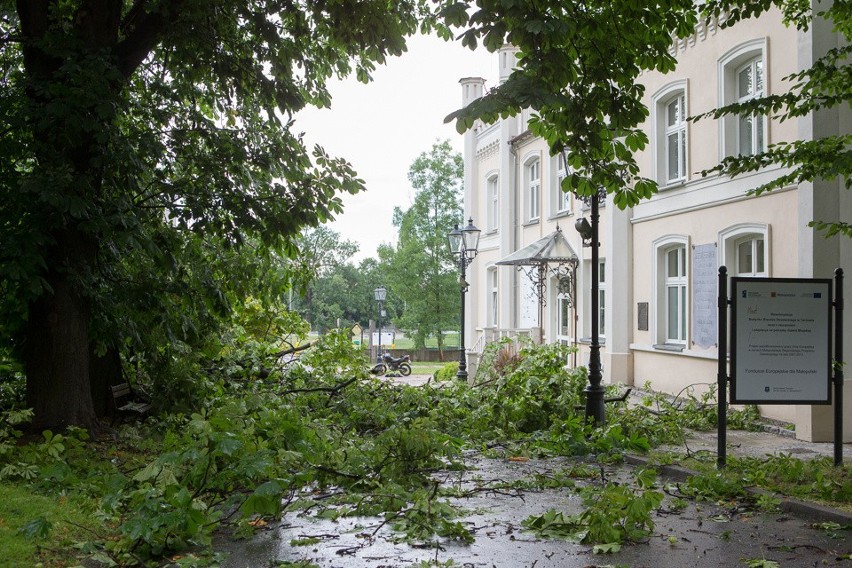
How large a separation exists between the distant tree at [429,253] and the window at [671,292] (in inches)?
1455

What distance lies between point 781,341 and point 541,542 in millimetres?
4189

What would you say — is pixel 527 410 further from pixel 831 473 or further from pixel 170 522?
pixel 170 522

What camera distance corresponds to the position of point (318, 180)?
11.2 metres

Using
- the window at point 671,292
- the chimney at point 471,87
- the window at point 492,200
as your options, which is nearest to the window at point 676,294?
the window at point 671,292

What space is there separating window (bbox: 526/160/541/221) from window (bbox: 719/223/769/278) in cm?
1240

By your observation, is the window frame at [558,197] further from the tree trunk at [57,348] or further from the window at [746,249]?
the tree trunk at [57,348]

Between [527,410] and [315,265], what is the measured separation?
3810 mm

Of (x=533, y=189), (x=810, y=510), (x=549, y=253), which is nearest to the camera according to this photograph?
(x=810, y=510)

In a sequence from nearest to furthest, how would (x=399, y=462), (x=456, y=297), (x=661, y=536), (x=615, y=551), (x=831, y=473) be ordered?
(x=615, y=551)
(x=661, y=536)
(x=399, y=462)
(x=831, y=473)
(x=456, y=297)

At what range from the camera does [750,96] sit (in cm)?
1556

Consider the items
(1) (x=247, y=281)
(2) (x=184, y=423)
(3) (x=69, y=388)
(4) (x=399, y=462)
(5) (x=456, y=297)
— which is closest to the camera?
(4) (x=399, y=462)

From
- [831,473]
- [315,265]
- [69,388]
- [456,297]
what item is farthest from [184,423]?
[456,297]

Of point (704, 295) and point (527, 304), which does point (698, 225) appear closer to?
point (704, 295)

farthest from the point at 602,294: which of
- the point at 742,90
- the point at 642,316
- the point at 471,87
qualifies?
the point at 471,87
